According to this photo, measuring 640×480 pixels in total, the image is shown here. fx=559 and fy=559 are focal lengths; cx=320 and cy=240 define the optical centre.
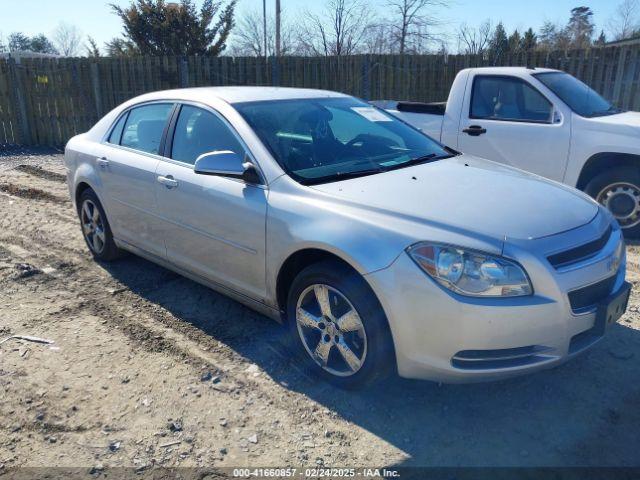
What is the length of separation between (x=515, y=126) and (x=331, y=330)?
438 centimetres

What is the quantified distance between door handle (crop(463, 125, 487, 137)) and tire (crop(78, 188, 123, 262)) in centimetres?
421

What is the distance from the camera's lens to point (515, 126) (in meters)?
6.53

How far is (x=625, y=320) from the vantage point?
407 cm

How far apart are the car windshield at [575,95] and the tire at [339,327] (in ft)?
14.7

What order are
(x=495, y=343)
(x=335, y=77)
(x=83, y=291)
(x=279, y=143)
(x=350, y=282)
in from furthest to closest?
(x=335, y=77)
(x=83, y=291)
(x=279, y=143)
(x=350, y=282)
(x=495, y=343)

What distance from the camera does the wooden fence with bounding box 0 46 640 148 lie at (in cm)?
1313

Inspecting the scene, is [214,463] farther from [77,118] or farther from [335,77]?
[77,118]

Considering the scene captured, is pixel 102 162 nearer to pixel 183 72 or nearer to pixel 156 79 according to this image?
pixel 183 72

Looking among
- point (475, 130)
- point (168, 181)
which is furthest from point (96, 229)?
point (475, 130)

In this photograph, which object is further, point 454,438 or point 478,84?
point 478,84

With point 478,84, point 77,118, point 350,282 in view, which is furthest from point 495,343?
point 77,118

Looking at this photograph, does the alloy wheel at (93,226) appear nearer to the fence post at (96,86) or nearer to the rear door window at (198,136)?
the rear door window at (198,136)

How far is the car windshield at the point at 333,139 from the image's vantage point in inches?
143

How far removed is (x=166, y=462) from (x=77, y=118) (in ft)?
43.1
